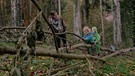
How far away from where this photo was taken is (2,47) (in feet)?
13.4

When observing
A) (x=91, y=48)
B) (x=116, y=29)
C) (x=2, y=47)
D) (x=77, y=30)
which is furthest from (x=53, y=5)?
(x=2, y=47)

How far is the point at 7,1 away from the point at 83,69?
1193 inches

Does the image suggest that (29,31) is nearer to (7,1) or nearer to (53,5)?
(7,1)

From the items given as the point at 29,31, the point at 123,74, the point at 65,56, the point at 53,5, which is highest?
the point at 53,5

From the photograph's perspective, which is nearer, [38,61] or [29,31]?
[29,31]

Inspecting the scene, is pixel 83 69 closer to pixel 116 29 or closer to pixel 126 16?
pixel 116 29

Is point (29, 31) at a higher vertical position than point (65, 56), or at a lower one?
higher

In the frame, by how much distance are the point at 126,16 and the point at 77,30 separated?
3749mm

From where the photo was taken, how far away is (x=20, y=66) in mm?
3479

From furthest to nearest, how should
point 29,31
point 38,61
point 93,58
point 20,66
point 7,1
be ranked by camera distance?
point 7,1 → point 38,61 → point 93,58 → point 29,31 → point 20,66

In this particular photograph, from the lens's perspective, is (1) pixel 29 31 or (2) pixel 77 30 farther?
(2) pixel 77 30

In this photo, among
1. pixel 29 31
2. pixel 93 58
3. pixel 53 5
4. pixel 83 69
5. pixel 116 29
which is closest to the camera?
pixel 29 31

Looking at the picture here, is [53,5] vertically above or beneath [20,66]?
above

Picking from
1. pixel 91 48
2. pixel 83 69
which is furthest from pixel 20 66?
pixel 91 48
